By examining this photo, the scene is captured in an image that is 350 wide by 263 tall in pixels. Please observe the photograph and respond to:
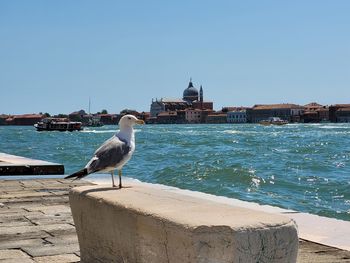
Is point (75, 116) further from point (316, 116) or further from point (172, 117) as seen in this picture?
point (316, 116)

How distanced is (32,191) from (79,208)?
16.1ft

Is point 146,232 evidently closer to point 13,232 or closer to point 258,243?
point 258,243

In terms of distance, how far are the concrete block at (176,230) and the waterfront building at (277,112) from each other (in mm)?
165152

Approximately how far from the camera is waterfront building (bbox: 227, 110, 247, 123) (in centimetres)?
17775

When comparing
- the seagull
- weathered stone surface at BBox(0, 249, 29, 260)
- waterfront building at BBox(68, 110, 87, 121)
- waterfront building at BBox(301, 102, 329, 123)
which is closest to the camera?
the seagull

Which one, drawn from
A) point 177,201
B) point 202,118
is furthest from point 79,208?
point 202,118

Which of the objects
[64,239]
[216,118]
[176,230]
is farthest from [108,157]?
[216,118]

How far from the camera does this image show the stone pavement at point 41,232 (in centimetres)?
464

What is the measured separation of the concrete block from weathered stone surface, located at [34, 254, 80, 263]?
441 millimetres

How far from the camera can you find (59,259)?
181 inches

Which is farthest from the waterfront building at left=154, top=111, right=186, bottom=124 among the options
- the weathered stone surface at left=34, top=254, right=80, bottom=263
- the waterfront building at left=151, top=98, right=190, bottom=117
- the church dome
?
the weathered stone surface at left=34, top=254, right=80, bottom=263

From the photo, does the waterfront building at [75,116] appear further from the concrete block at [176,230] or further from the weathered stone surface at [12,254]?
the concrete block at [176,230]

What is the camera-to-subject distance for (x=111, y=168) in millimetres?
4398

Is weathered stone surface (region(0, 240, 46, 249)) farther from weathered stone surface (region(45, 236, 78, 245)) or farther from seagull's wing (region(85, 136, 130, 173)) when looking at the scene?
seagull's wing (region(85, 136, 130, 173))
